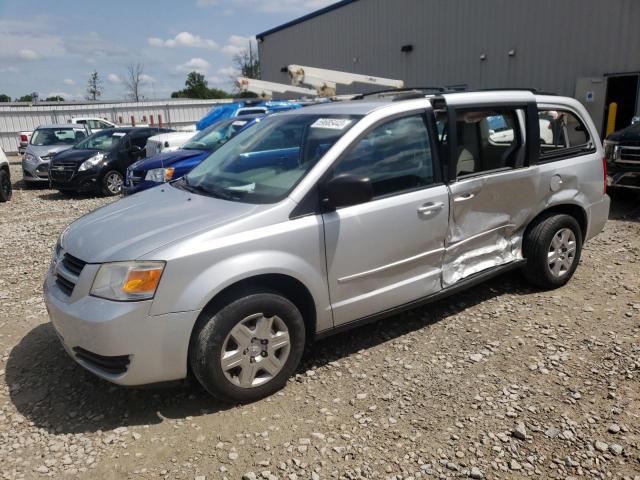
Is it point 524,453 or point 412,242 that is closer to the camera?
point 524,453

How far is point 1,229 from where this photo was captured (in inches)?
331

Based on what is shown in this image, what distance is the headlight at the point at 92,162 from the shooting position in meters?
11.3

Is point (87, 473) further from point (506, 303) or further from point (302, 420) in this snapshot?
point (506, 303)

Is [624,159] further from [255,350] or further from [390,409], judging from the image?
[255,350]

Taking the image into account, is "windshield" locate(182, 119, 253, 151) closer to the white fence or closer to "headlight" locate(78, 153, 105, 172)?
"headlight" locate(78, 153, 105, 172)

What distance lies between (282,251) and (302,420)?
1.01m

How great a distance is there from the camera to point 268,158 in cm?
368

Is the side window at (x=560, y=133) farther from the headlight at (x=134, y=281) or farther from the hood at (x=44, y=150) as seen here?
the hood at (x=44, y=150)

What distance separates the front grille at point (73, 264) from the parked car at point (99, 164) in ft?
28.5

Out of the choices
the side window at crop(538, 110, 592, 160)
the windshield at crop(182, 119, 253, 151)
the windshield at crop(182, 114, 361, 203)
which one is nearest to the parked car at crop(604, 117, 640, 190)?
the side window at crop(538, 110, 592, 160)

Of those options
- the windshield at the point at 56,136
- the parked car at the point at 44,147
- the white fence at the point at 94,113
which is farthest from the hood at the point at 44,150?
the white fence at the point at 94,113

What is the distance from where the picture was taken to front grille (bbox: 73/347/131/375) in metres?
2.80

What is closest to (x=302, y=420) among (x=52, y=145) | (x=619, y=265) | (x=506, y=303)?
(x=506, y=303)

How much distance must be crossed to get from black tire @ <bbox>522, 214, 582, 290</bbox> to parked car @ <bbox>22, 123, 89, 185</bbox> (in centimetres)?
1223
